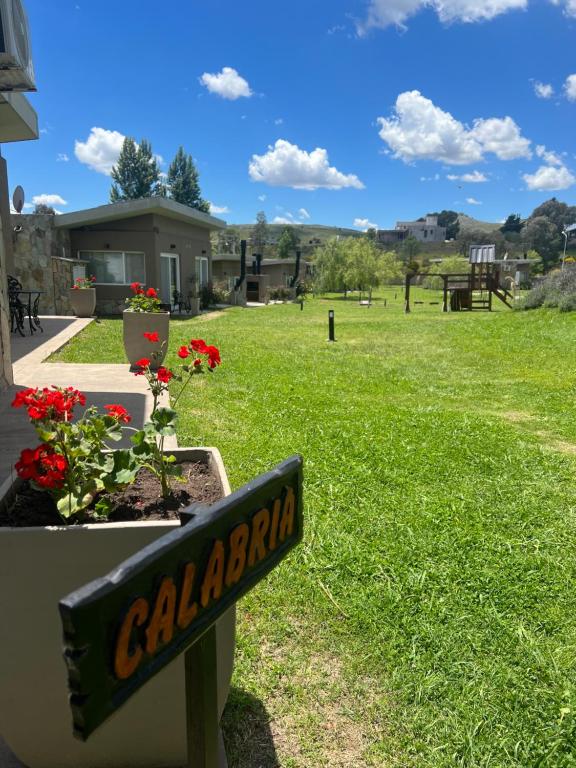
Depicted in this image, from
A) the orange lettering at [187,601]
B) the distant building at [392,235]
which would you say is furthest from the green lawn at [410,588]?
the distant building at [392,235]

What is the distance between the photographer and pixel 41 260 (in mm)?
16484

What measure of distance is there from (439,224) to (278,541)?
575 feet

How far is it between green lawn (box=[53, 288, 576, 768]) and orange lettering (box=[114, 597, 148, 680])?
1553mm

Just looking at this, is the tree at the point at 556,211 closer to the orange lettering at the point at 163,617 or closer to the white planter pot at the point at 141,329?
the white planter pot at the point at 141,329

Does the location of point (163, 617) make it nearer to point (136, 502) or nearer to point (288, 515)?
point (288, 515)

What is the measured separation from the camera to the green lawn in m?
2.17

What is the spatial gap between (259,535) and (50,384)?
660cm

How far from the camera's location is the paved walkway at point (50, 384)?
4.96 metres

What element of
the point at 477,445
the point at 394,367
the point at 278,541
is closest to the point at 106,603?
the point at 278,541

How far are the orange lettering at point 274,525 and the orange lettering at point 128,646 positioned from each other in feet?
1.17

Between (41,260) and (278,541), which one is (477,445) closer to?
(278,541)

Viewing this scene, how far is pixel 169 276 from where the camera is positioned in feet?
67.6

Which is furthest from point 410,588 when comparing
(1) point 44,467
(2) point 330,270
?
(2) point 330,270

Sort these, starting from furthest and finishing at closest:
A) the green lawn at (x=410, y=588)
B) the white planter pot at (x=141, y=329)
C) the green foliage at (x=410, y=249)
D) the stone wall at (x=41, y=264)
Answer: the green foliage at (x=410, y=249)
the stone wall at (x=41, y=264)
the white planter pot at (x=141, y=329)
the green lawn at (x=410, y=588)
